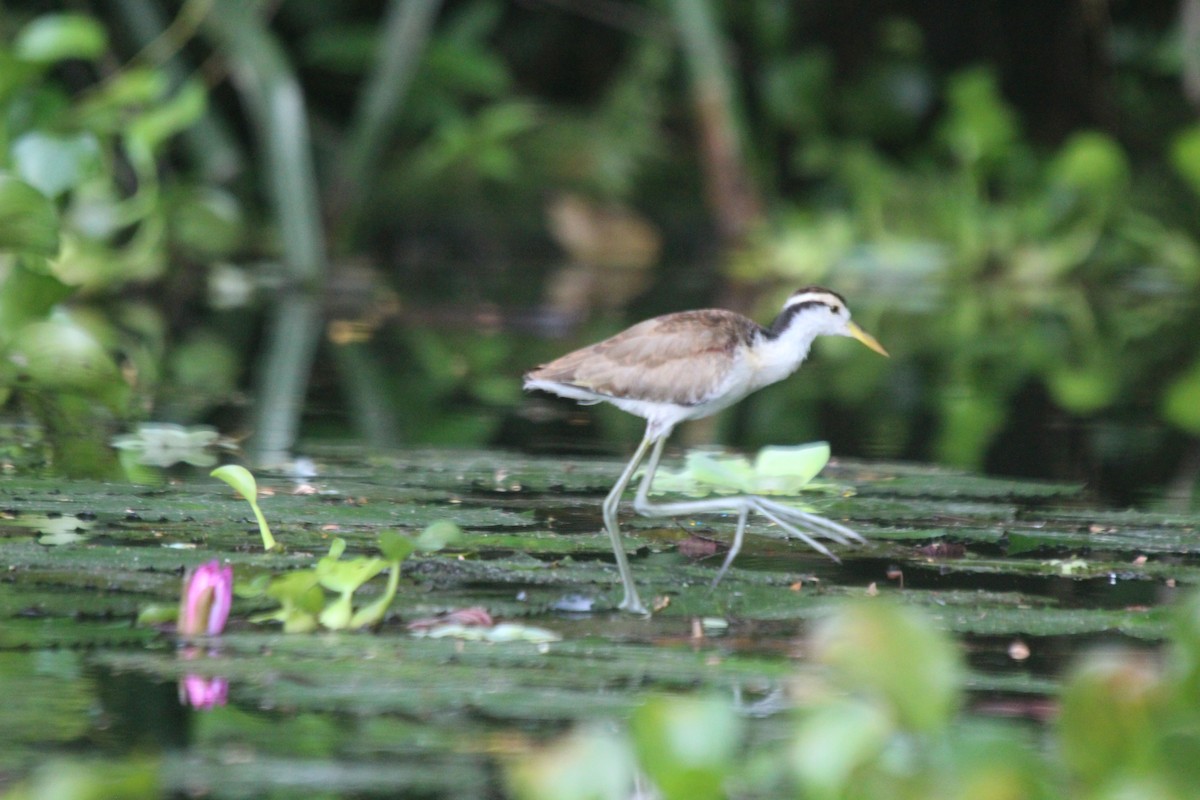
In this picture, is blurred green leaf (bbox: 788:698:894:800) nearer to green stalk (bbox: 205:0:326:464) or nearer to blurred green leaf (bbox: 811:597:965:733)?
blurred green leaf (bbox: 811:597:965:733)

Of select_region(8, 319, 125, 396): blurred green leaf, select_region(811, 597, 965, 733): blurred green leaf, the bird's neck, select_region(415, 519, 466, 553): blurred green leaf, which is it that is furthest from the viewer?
select_region(8, 319, 125, 396): blurred green leaf

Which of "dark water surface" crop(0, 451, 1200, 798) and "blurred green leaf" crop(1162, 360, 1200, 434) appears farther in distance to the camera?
"blurred green leaf" crop(1162, 360, 1200, 434)

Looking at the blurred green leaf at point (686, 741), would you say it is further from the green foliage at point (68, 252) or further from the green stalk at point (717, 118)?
the green stalk at point (717, 118)

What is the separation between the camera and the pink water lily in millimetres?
2918

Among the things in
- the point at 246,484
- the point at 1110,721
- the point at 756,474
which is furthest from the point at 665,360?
the point at 1110,721

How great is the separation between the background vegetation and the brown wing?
1.00 m

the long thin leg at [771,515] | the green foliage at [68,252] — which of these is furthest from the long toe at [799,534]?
the green foliage at [68,252]

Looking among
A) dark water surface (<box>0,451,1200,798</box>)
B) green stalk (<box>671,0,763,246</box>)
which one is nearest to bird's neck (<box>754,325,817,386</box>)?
dark water surface (<box>0,451,1200,798</box>)

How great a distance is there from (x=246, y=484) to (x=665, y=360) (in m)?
1.09

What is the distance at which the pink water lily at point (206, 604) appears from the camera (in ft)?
9.57

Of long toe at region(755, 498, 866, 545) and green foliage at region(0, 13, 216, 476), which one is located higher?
green foliage at region(0, 13, 216, 476)

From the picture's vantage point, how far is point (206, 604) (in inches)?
115

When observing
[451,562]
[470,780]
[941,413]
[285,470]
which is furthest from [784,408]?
[470,780]

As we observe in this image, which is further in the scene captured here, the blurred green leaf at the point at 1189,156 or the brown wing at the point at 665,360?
the blurred green leaf at the point at 1189,156
